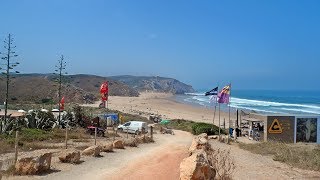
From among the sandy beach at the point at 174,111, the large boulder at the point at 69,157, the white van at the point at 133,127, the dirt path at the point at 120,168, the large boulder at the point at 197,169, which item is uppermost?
the large boulder at the point at 197,169

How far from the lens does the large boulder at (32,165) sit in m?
11.9

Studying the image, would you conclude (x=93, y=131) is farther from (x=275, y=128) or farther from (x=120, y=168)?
(x=120, y=168)

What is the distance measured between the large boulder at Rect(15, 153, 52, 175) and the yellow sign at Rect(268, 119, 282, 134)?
18.2 meters

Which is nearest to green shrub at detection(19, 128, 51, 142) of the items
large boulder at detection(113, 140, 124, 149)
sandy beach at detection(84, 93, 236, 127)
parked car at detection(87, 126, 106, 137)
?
parked car at detection(87, 126, 106, 137)

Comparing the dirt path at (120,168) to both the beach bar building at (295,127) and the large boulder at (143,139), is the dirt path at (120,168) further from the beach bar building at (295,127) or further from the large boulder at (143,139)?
the beach bar building at (295,127)

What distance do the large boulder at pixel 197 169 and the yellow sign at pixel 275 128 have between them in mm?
18827

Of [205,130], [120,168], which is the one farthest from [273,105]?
[120,168]

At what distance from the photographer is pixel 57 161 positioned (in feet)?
46.6

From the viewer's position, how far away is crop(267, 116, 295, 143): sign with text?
27.4 m

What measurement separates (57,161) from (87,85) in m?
135

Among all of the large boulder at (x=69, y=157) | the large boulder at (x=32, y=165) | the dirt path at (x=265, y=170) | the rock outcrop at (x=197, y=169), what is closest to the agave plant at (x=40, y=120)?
the large boulder at (x=69, y=157)

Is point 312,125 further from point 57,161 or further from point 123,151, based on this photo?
point 57,161

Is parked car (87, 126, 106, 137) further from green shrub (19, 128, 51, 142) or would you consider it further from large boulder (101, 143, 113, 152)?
large boulder (101, 143, 113, 152)

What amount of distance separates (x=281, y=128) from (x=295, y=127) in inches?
33.7
